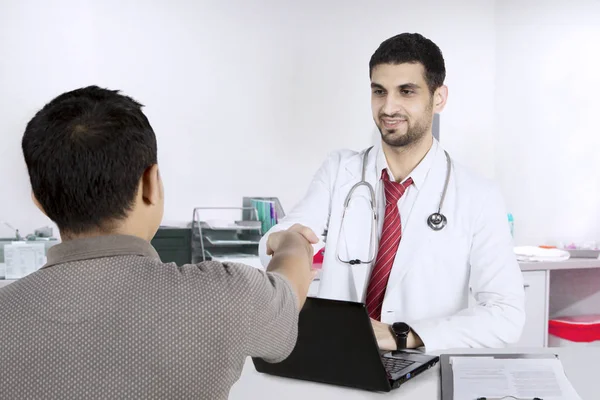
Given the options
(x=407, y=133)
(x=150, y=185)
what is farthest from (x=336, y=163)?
(x=150, y=185)

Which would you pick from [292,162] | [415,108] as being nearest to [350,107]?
[292,162]

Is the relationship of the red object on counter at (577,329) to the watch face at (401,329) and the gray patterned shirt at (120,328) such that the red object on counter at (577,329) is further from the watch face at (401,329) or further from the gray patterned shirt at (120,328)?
the gray patterned shirt at (120,328)

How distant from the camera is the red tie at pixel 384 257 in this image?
6.46ft

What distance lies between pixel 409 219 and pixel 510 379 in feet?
2.18

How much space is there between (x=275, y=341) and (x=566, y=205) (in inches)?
125

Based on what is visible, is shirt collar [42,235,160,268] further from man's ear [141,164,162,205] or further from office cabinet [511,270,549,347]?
office cabinet [511,270,549,347]

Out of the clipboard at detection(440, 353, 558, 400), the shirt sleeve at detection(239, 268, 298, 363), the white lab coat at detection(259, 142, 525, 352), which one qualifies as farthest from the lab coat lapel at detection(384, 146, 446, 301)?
the shirt sleeve at detection(239, 268, 298, 363)

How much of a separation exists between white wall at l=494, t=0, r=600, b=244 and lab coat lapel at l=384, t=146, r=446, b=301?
190 cm

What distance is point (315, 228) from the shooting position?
2.08 m

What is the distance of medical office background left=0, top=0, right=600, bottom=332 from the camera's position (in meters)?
3.27

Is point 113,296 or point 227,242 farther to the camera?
point 227,242

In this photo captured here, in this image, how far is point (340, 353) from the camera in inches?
54.1

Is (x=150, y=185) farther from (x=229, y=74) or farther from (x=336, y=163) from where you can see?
(x=229, y=74)

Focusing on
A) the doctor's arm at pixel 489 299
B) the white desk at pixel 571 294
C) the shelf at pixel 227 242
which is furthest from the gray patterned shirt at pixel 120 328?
the white desk at pixel 571 294
